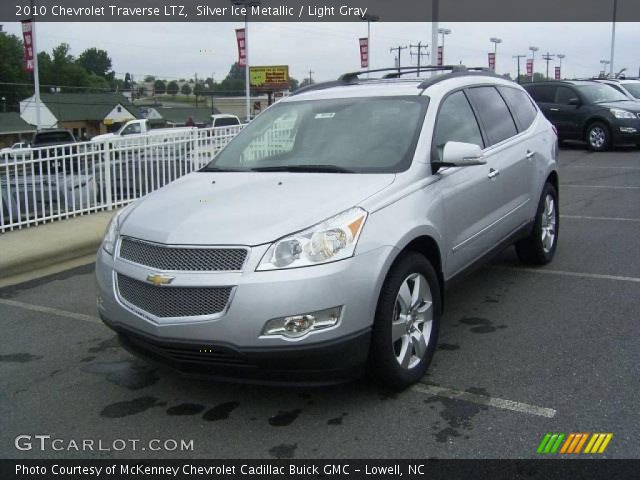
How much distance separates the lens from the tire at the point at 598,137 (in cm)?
1692

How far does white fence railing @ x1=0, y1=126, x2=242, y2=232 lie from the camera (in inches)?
324

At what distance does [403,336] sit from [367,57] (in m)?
32.5

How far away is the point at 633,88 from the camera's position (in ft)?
67.7

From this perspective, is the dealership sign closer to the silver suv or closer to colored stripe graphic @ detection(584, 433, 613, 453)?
the silver suv

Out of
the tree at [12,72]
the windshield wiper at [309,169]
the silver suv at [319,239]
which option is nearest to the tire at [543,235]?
the silver suv at [319,239]

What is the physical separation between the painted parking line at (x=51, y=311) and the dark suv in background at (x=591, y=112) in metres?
15.0

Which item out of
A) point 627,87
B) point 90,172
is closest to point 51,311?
point 90,172

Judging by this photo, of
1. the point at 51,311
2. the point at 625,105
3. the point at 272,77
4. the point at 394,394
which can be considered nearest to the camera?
the point at 394,394

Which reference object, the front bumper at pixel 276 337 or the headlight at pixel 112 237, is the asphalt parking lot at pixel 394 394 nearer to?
the front bumper at pixel 276 337

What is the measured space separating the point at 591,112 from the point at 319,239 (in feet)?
51.7

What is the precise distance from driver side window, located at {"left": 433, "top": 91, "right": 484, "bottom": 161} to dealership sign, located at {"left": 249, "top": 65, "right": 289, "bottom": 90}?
213ft

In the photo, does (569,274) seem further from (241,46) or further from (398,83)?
(241,46)
